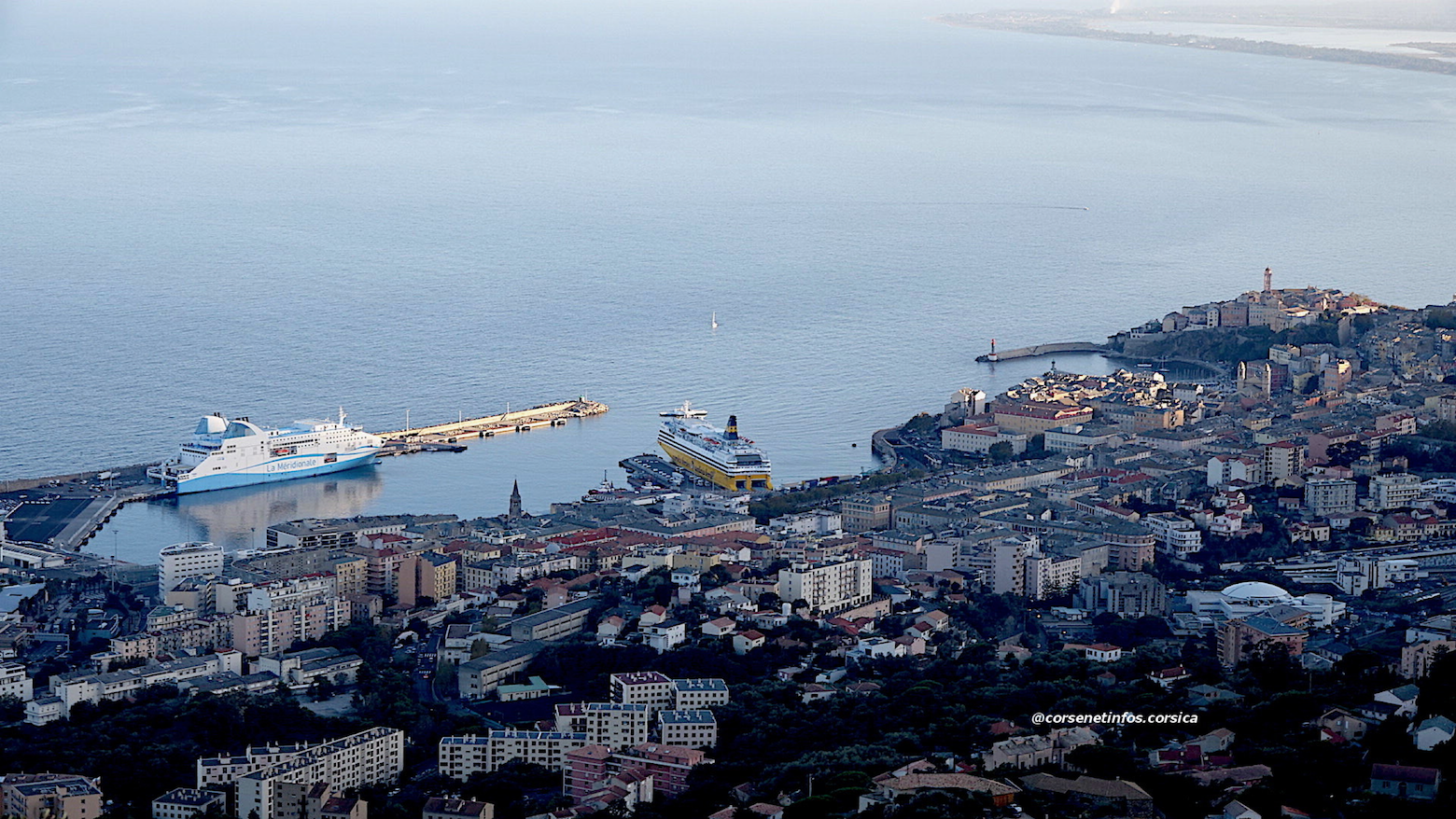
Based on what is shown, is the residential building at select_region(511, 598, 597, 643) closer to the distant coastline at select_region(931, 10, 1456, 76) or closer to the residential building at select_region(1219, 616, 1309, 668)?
the residential building at select_region(1219, 616, 1309, 668)

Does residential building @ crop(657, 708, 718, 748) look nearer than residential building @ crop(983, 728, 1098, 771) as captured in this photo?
No

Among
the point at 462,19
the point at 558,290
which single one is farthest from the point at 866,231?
the point at 462,19

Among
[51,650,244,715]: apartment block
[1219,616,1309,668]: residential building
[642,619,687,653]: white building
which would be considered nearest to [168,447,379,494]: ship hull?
[51,650,244,715]: apartment block

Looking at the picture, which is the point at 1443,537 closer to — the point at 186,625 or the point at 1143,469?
the point at 1143,469

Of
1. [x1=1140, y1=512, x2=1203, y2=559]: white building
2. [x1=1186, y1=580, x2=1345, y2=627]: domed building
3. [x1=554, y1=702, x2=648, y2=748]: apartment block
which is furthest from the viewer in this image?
[x1=1140, y1=512, x2=1203, y2=559]: white building

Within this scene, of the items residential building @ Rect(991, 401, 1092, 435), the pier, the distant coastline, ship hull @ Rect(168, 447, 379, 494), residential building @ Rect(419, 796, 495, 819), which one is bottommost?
ship hull @ Rect(168, 447, 379, 494)

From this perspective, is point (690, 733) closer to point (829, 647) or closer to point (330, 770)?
point (330, 770)
